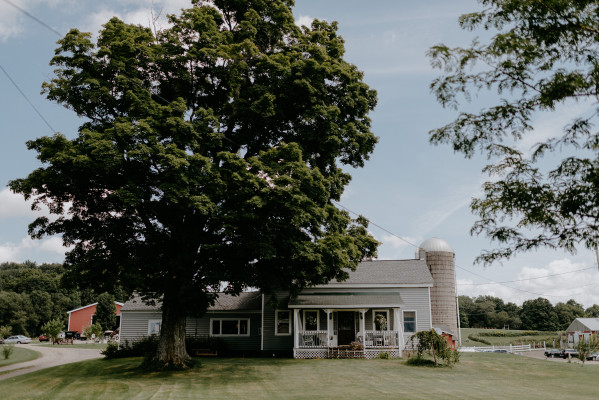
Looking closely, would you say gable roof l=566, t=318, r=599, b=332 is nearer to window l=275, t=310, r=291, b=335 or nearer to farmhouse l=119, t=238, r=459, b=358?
farmhouse l=119, t=238, r=459, b=358

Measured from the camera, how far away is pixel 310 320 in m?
27.8

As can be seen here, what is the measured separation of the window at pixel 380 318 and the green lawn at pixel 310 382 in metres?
4.32

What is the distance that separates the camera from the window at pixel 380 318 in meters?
27.1

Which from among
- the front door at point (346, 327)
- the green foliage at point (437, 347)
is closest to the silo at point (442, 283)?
the front door at point (346, 327)

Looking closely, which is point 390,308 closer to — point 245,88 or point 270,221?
point 270,221

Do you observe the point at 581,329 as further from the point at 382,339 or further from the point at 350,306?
the point at 350,306

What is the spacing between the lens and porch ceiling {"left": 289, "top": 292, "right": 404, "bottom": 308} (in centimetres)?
2565

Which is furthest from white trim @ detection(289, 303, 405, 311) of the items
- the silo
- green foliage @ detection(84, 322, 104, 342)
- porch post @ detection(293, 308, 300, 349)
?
green foliage @ detection(84, 322, 104, 342)

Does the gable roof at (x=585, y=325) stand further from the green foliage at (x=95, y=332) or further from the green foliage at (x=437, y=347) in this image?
the green foliage at (x=95, y=332)

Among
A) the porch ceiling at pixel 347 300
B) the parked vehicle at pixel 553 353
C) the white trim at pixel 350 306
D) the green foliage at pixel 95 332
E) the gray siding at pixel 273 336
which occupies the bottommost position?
the parked vehicle at pixel 553 353

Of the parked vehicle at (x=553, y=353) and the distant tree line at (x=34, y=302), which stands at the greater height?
the distant tree line at (x=34, y=302)

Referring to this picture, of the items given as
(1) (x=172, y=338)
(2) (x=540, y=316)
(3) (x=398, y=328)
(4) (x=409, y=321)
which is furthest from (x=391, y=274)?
(2) (x=540, y=316)

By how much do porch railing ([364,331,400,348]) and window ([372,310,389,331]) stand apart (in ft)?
4.82

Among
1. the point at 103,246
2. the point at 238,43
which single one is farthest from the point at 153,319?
the point at 238,43
